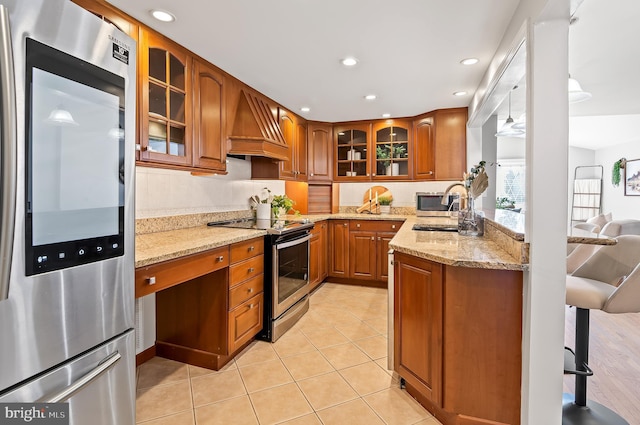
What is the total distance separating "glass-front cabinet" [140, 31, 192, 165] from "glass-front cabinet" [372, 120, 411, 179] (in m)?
2.95

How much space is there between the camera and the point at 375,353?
2553mm

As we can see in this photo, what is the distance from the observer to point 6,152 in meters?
0.82

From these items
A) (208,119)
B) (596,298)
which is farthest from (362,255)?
(596,298)

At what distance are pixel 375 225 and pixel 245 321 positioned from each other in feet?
7.78

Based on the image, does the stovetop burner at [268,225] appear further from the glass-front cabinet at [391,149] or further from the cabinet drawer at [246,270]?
the glass-front cabinet at [391,149]

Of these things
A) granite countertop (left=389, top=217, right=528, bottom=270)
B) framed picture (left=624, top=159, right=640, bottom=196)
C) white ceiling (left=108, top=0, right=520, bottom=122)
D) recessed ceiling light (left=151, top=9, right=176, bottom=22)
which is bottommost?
granite countertop (left=389, top=217, right=528, bottom=270)

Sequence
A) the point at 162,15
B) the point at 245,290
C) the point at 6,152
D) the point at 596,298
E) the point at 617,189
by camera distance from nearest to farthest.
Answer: the point at 6,152 < the point at 596,298 < the point at 162,15 < the point at 245,290 < the point at 617,189

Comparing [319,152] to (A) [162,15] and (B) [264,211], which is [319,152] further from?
(A) [162,15]

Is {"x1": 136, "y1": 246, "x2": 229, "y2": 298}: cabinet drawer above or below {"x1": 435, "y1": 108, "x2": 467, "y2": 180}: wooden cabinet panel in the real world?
below

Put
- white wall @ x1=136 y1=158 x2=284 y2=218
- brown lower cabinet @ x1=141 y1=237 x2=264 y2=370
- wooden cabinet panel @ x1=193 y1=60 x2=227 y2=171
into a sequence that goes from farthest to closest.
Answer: wooden cabinet panel @ x1=193 y1=60 x2=227 y2=171 < white wall @ x1=136 y1=158 x2=284 y2=218 < brown lower cabinet @ x1=141 y1=237 x2=264 y2=370

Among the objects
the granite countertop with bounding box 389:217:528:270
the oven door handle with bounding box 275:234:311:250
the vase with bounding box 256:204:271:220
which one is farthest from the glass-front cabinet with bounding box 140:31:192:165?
the granite countertop with bounding box 389:217:528:270

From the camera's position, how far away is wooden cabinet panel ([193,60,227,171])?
257 centimetres

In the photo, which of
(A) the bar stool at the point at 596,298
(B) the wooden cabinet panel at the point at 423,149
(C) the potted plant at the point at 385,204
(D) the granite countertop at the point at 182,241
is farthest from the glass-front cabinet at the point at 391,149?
(A) the bar stool at the point at 596,298

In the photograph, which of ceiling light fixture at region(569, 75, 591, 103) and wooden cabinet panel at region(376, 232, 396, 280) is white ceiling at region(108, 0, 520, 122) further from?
wooden cabinet panel at region(376, 232, 396, 280)
